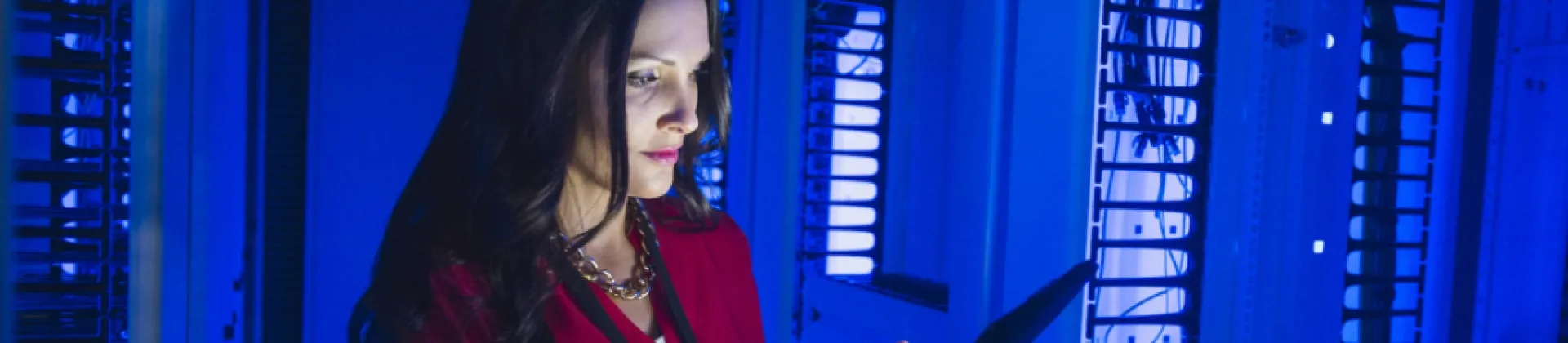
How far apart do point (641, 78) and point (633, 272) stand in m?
0.18

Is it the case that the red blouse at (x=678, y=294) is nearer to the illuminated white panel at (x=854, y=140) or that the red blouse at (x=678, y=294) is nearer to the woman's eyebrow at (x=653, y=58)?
the woman's eyebrow at (x=653, y=58)

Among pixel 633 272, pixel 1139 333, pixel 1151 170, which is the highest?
pixel 1151 170

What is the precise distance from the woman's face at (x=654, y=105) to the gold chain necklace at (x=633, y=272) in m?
0.07

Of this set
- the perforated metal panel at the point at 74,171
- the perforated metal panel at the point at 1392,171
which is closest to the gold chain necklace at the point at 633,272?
the perforated metal panel at the point at 74,171

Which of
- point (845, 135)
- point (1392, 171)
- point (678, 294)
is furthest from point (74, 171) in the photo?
point (1392, 171)

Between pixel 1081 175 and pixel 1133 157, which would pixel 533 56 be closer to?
pixel 1081 175

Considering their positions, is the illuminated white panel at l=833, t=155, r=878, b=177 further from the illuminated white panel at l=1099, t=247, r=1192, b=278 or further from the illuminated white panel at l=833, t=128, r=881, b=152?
the illuminated white panel at l=1099, t=247, r=1192, b=278

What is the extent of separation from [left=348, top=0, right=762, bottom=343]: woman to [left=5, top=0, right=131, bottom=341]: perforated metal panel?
28 cm

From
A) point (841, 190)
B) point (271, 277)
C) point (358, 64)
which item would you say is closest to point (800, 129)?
point (841, 190)

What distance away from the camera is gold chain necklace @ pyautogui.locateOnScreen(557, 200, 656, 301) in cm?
73

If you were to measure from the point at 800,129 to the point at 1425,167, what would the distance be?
844 millimetres

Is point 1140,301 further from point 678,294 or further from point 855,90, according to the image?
point 678,294

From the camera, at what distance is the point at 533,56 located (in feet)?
2.14

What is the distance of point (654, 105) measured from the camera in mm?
695
